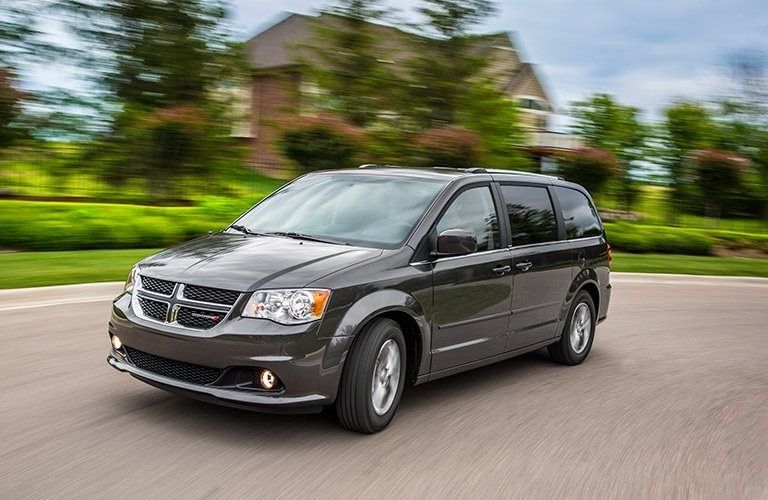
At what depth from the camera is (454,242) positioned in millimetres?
6008

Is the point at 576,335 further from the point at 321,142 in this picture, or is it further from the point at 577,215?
the point at 321,142

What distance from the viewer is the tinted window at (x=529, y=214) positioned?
727 centimetres

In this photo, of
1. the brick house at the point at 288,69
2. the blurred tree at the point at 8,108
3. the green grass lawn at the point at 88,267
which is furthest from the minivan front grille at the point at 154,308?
the brick house at the point at 288,69

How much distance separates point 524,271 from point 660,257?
14.9 metres

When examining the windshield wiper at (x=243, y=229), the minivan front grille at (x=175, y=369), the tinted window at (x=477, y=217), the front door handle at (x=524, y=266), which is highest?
the tinted window at (x=477, y=217)

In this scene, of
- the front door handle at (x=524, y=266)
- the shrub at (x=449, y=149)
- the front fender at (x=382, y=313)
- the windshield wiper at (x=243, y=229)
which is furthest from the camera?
the shrub at (x=449, y=149)

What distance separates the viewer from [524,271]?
7.12m

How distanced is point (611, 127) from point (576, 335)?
27.7 meters

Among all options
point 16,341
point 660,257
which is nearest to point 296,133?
point 660,257

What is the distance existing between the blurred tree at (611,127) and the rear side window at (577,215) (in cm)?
2561

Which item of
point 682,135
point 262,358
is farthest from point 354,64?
point 262,358

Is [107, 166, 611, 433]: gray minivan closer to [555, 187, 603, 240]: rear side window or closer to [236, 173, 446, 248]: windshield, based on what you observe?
[236, 173, 446, 248]: windshield

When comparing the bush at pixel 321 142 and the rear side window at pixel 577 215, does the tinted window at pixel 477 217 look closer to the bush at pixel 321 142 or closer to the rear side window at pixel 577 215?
the rear side window at pixel 577 215

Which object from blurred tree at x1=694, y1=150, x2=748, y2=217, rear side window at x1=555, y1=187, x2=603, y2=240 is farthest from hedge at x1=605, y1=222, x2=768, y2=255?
rear side window at x1=555, y1=187, x2=603, y2=240
